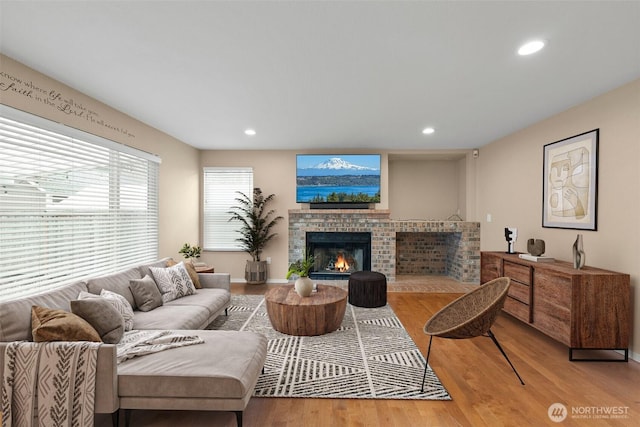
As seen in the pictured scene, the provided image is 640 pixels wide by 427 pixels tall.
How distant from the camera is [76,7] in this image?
174 cm

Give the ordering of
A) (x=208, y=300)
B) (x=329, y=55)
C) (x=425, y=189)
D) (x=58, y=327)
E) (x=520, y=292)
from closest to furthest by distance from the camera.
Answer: (x=58, y=327)
(x=329, y=55)
(x=208, y=300)
(x=520, y=292)
(x=425, y=189)

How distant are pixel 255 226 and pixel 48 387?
3.94 metres

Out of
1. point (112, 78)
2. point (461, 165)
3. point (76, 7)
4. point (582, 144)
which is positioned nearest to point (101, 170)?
point (112, 78)

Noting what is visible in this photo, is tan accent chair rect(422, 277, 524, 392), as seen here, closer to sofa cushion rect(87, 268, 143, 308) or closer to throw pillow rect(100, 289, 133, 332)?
throw pillow rect(100, 289, 133, 332)

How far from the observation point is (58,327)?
5.95ft

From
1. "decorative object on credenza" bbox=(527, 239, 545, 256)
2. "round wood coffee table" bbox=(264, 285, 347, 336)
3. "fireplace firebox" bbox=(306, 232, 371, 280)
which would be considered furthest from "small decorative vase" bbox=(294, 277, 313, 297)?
"decorative object on credenza" bbox=(527, 239, 545, 256)

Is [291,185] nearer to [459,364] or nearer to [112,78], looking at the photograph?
[112,78]

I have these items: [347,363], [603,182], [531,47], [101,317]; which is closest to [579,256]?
[603,182]

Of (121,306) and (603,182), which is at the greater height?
(603,182)

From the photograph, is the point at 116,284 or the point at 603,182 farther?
the point at 603,182

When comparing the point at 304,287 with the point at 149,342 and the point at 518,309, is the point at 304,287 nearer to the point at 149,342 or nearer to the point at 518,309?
the point at 149,342

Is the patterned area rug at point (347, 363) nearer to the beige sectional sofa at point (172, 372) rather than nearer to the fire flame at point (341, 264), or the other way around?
the beige sectional sofa at point (172, 372)

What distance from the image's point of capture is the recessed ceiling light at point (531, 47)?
205cm

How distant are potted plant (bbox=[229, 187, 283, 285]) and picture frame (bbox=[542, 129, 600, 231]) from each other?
416 centimetres
